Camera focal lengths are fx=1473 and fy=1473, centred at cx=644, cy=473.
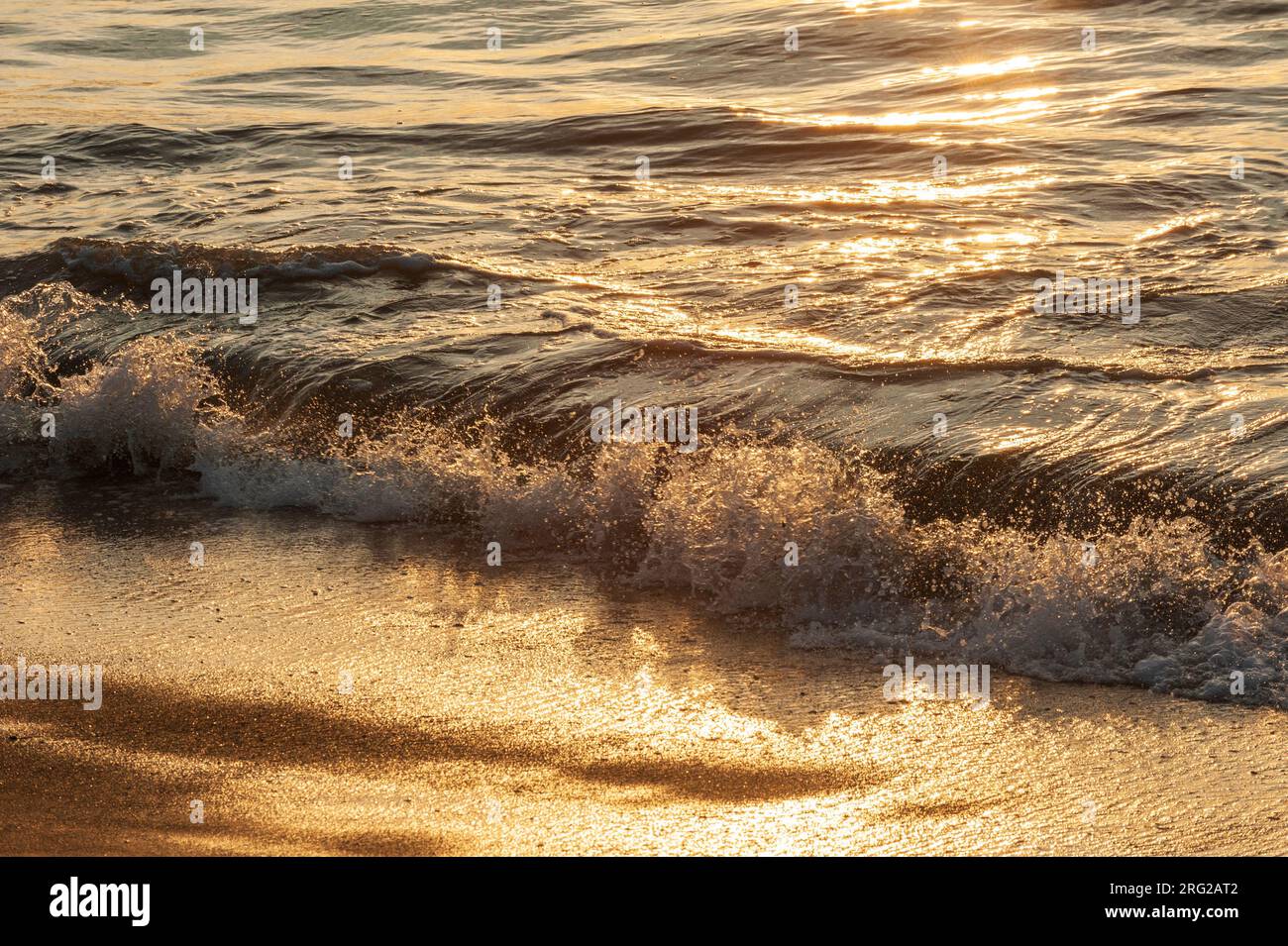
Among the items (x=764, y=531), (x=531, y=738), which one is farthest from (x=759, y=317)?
(x=531, y=738)

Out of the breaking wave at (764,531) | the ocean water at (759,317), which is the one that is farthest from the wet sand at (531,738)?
the ocean water at (759,317)

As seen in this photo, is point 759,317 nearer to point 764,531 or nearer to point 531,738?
point 764,531

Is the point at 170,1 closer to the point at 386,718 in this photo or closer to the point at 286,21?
the point at 286,21

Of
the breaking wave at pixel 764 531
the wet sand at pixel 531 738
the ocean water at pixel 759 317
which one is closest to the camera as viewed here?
the wet sand at pixel 531 738

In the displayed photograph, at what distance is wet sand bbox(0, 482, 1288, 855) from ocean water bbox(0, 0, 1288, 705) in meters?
0.45

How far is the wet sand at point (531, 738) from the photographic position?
450cm

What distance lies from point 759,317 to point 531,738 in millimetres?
4842

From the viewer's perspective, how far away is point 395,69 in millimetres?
18625

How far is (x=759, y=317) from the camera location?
946cm

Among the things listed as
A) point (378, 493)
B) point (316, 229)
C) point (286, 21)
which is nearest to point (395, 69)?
point (286, 21)

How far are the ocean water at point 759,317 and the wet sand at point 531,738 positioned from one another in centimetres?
45

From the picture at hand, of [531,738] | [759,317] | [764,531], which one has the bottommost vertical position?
[531,738]

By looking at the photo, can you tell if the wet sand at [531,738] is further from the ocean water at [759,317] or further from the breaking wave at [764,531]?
the ocean water at [759,317]
